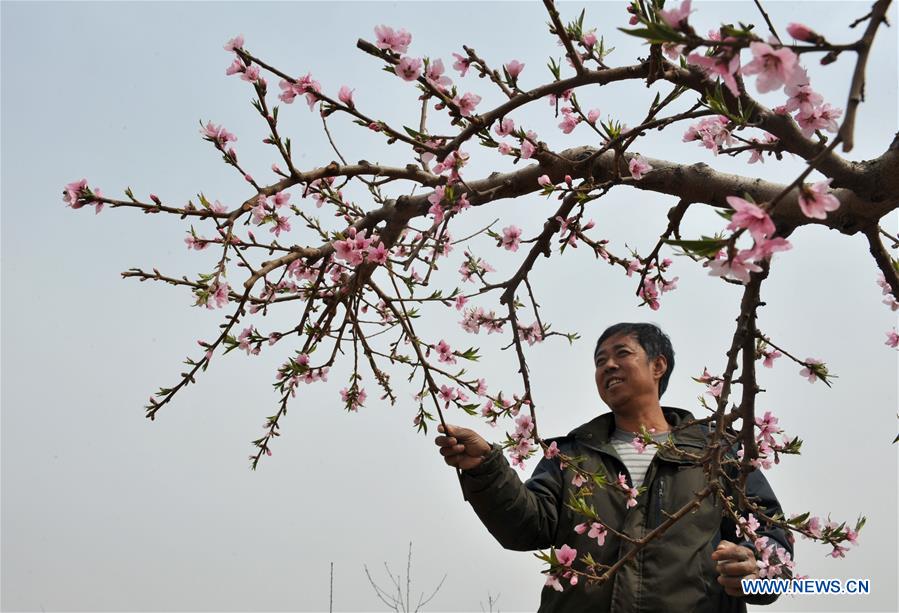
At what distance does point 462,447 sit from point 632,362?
116 cm

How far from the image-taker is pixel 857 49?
106 centimetres

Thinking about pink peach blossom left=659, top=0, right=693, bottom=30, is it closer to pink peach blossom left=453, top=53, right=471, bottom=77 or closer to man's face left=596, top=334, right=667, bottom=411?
pink peach blossom left=453, top=53, right=471, bottom=77

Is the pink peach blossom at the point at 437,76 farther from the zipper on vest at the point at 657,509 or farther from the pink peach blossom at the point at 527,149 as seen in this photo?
the zipper on vest at the point at 657,509

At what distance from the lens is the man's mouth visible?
333 centimetres

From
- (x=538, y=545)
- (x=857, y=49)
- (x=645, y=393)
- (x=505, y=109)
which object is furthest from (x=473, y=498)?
(x=857, y=49)

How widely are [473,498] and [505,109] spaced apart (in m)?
1.36

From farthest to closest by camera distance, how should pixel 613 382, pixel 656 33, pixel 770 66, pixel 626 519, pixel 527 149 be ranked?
1. pixel 613 382
2. pixel 626 519
3. pixel 527 149
4. pixel 770 66
5. pixel 656 33

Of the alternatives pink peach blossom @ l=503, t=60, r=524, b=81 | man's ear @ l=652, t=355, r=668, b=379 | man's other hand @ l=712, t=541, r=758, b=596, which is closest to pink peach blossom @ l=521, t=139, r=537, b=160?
pink peach blossom @ l=503, t=60, r=524, b=81

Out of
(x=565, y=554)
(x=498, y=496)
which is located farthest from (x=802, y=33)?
(x=498, y=496)

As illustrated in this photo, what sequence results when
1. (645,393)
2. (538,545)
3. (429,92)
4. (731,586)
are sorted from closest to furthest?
(429,92), (731,586), (538,545), (645,393)

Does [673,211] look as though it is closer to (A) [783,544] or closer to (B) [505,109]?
(B) [505,109]

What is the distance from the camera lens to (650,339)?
353 centimetres

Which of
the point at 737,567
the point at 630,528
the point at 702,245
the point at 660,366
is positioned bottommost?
the point at 737,567

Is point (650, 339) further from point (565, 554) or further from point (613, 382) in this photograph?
point (565, 554)
